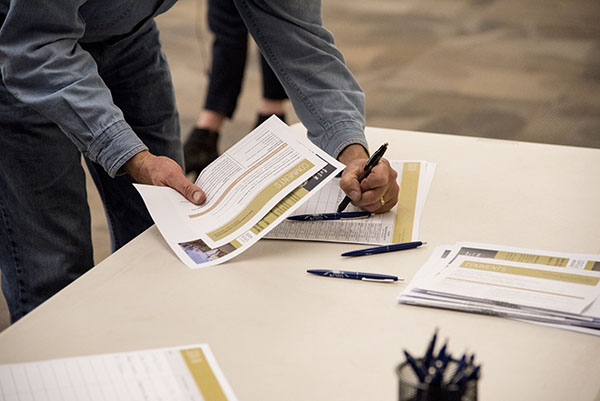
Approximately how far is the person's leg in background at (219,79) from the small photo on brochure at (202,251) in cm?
179

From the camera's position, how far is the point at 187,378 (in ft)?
2.63

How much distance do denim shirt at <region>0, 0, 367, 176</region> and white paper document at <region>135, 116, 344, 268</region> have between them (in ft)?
0.40

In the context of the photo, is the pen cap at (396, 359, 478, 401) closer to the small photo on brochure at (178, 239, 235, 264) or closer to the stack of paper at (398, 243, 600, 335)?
the stack of paper at (398, 243, 600, 335)

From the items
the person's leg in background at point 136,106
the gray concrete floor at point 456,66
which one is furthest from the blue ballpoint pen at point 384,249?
the gray concrete floor at point 456,66

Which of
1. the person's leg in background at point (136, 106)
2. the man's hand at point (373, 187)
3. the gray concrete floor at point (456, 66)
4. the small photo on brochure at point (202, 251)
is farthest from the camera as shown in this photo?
the gray concrete floor at point (456, 66)

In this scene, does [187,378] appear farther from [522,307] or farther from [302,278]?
[522,307]

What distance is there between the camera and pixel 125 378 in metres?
0.80

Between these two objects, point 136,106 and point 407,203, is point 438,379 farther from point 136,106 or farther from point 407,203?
point 136,106

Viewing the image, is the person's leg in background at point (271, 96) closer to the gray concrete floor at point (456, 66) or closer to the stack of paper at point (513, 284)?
the gray concrete floor at point (456, 66)

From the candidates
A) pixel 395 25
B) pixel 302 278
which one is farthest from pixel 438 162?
pixel 395 25

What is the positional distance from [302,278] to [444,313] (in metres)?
0.20

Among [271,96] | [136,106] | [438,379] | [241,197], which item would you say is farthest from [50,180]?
[271,96]

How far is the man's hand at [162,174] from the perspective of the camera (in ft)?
3.83

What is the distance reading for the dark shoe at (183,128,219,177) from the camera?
2.91 meters
